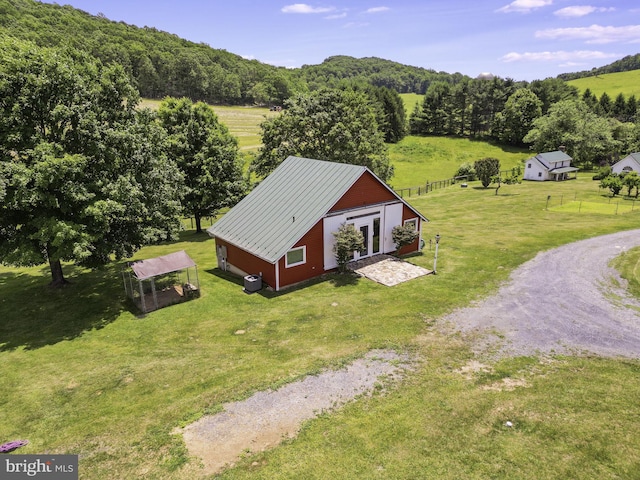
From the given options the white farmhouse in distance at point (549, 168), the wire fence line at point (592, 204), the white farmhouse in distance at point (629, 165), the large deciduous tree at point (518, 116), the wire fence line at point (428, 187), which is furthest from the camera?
the large deciduous tree at point (518, 116)

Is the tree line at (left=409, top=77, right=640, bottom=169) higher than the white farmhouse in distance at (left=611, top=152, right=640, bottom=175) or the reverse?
higher

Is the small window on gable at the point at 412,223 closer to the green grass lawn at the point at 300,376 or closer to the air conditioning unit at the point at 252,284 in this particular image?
the green grass lawn at the point at 300,376

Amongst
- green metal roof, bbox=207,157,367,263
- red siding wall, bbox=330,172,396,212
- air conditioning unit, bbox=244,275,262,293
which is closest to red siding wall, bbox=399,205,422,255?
red siding wall, bbox=330,172,396,212

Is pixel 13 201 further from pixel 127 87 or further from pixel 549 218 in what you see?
pixel 549 218

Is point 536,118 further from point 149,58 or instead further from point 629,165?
point 149,58

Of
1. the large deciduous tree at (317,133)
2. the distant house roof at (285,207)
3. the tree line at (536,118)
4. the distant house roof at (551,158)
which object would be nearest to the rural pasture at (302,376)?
the distant house roof at (285,207)

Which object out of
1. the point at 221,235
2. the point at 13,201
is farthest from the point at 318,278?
the point at 13,201
